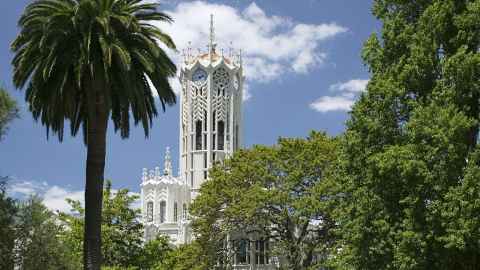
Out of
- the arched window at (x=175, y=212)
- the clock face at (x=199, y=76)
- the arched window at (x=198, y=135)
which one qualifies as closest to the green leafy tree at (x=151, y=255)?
the arched window at (x=175, y=212)

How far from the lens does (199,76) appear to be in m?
104

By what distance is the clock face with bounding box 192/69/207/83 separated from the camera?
10406cm

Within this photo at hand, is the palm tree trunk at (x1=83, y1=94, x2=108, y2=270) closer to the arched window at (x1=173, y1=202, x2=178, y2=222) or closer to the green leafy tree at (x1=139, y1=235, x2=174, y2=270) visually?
the green leafy tree at (x1=139, y1=235, x2=174, y2=270)

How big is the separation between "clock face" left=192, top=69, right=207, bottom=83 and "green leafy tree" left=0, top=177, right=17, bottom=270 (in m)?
78.3

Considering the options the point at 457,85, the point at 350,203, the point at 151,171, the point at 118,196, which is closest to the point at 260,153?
the point at 118,196

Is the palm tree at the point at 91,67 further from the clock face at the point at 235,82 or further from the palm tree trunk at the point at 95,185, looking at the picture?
the clock face at the point at 235,82

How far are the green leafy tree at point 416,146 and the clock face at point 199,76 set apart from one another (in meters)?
78.2

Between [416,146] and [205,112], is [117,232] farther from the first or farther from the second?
[205,112]

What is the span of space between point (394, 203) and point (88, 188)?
9.64 metres

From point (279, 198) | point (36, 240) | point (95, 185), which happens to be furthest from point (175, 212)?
point (95, 185)

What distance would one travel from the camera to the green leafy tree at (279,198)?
47.5m

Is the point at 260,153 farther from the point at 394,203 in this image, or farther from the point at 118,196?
the point at 394,203

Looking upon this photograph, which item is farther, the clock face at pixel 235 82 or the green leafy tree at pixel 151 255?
the clock face at pixel 235 82

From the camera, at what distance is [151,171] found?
101 m
